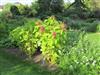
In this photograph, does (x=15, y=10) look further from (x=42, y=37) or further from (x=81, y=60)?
(x=81, y=60)

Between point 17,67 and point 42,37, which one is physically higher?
point 42,37

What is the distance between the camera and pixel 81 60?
794 cm

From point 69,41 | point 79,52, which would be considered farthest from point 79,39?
point 79,52

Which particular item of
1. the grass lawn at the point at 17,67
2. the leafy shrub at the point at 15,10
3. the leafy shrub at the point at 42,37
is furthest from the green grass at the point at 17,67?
the leafy shrub at the point at 15,10

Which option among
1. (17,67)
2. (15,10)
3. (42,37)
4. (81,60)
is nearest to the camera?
(81,60)

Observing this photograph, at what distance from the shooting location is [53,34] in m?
8.83

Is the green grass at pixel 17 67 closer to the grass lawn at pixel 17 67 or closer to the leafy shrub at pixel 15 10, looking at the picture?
the grass lawn at pixel 17 67

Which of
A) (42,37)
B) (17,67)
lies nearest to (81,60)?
(42,37)

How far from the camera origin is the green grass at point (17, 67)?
8820 mm

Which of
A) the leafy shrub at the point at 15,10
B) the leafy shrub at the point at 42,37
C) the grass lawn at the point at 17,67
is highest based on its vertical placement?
the leafy shrub at the point at 42,37

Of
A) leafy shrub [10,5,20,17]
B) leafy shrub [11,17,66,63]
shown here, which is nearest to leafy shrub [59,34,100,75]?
leafy shrub [11,17,66,63]

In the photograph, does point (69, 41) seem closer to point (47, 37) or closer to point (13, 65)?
point (47, 37)

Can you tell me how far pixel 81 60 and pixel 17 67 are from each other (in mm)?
2287

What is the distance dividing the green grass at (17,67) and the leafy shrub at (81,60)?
859mm
